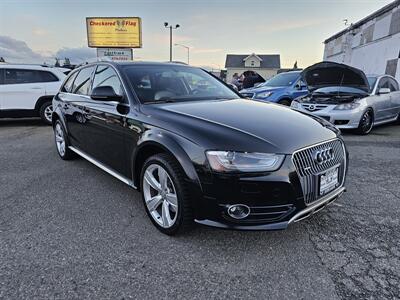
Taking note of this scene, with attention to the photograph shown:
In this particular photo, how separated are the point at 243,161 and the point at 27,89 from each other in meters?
8.05

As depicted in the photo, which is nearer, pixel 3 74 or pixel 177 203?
pixel 177 203

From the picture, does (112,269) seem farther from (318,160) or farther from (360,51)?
(360,51)

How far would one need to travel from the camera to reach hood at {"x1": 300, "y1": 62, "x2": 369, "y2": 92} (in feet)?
22.8

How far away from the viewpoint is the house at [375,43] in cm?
1436

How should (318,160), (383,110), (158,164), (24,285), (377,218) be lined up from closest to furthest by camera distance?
(24,285) → (318,160) → (158,164) → (377,218) → (383,110)

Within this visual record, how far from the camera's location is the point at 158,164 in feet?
8.63

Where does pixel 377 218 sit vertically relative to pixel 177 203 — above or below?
below

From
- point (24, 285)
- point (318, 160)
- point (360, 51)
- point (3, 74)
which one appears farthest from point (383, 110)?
Answer: point (360, 51)

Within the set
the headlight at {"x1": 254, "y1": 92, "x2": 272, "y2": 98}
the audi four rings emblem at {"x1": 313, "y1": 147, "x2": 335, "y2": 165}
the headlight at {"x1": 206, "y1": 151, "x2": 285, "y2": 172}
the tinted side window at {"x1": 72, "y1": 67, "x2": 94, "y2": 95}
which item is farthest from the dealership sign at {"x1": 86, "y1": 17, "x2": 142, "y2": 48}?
the headlight at {"x1": 206, "y1": 151, "x2": 285, "y2": 172}

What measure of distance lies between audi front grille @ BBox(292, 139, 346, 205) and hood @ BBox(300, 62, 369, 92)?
5065mm

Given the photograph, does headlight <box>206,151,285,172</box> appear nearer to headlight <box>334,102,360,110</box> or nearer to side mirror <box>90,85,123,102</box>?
side mirror <box>90,85,123,102</box>

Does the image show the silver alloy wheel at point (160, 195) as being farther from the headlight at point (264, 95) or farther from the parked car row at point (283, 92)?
the headlight at point (264, 95)

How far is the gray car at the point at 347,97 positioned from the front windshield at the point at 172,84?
3.35 meters

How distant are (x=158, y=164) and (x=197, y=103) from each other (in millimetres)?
882
